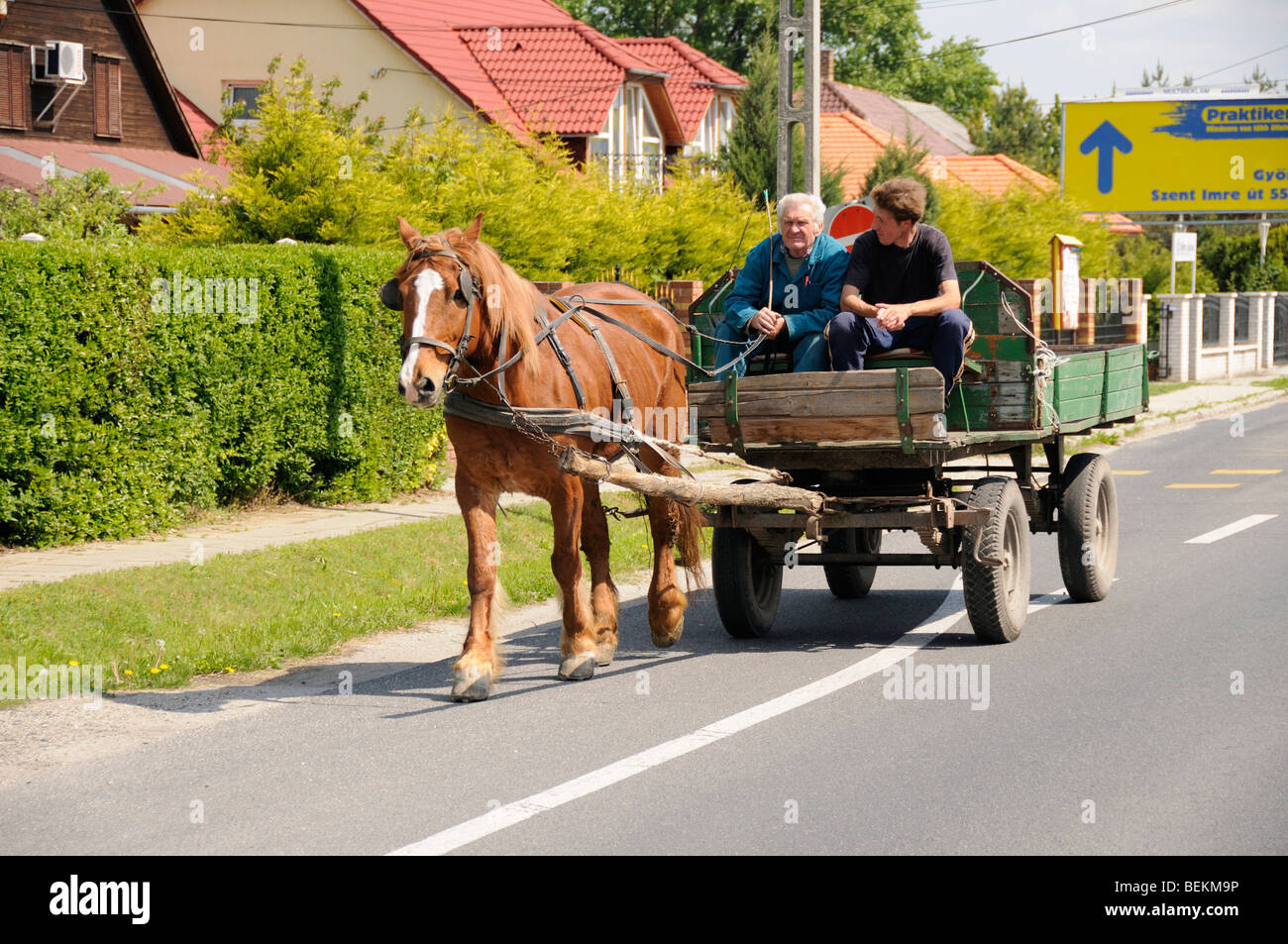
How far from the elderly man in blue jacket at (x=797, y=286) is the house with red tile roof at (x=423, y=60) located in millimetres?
27248

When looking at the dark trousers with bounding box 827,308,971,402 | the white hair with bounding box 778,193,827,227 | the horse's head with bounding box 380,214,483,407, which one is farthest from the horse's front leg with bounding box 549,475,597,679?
the white hair with bounding box 778,193,827,227

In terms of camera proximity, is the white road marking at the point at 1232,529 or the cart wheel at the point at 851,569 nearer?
the cart wheel at the point at 851,569

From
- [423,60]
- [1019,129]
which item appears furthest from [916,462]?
[1019,129]

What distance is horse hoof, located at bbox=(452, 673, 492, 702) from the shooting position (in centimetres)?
765

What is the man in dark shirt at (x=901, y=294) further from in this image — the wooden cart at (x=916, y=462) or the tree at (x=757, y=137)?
the tree at (x=757, y=137)

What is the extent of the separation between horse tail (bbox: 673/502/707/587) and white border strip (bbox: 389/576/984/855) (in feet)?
4.08

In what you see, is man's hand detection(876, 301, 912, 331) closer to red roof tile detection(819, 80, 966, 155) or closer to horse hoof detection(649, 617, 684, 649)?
horse hoof detection(649, 617, 684, 649)

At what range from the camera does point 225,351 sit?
13.1m

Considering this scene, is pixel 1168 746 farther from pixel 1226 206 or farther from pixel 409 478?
pixel 1226 206

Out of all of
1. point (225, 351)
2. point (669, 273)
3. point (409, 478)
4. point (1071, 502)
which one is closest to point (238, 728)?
point (1071, 502)

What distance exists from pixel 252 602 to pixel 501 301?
3.40 meters

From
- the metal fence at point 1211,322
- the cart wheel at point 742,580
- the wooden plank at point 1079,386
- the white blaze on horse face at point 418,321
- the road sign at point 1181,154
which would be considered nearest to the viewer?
the white blaze on horse face at point 418,321

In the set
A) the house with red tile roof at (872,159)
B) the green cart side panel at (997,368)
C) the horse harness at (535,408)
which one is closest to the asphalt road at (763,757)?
the green cart side panel at (997,368)

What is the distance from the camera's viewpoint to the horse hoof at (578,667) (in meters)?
8.11
